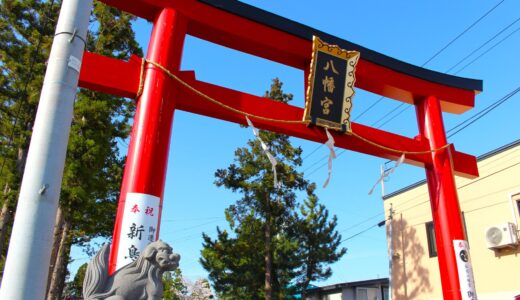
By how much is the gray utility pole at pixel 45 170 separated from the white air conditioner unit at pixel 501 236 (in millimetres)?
8929

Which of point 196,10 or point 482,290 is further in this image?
point 482,290

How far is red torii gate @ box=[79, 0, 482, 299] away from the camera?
4.86 meters

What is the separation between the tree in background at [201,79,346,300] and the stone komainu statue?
40.3 ft

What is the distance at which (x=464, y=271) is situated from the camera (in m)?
6.36

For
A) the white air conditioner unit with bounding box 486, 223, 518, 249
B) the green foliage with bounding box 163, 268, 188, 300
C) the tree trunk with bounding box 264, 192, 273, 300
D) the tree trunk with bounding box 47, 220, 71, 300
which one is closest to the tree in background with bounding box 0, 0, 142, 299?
the tree trunk with bounding box 47, 220, 71, 300

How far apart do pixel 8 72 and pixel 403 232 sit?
13358mm

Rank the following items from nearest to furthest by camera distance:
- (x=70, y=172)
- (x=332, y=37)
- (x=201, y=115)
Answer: (x=201, y=115)
(x=332, y=37)
(x=70, y=172)

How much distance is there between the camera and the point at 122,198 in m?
4.48

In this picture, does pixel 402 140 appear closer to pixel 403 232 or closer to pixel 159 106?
Answer: pixel 159 106

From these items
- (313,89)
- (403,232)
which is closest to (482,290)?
(403,232)

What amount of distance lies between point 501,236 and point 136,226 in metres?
7.77

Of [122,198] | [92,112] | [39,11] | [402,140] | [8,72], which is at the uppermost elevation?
[39,11]

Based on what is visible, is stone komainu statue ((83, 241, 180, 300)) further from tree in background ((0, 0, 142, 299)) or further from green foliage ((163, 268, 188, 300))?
green foliage ((163, 268, 188, 300))

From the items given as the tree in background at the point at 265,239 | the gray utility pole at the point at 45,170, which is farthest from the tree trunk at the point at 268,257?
the gray utility pole at the point at 45,170
